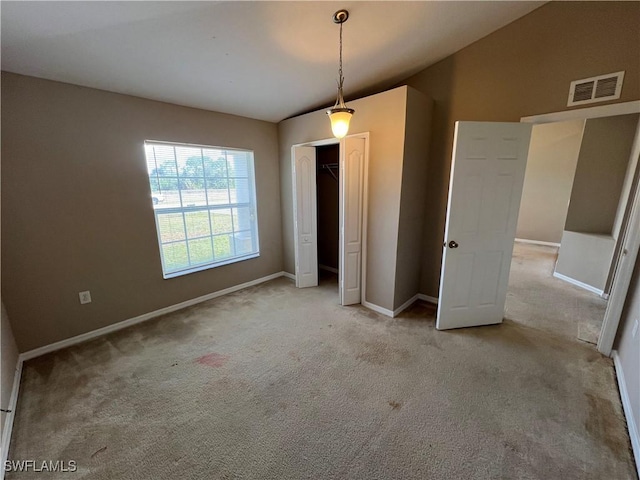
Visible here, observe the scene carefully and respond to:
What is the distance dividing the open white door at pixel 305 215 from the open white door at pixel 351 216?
0.78 meters

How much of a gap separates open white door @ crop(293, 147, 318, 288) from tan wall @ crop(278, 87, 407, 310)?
0.99 feet

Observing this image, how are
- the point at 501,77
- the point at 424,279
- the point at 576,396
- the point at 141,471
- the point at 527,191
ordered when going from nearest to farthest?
the point at 141,471 → the point at 576,396 → the point at 501,77 → the point at 424,279 → the point at 527,191

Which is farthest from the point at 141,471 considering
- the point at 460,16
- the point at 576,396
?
the point at 460,16

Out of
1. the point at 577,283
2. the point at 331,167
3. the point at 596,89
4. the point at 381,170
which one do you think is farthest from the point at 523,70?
the point at 577,283

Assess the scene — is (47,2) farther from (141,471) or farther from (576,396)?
(576,396)

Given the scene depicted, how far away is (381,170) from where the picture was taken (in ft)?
9.29

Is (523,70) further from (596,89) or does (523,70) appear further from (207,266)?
(207,266)

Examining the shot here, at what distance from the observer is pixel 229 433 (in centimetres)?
165

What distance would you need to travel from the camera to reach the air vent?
6.91ft

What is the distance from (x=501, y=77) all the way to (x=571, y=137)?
4.82 metres

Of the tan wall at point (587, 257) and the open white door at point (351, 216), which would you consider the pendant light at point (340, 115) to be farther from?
the tan wall at point (587, 257)

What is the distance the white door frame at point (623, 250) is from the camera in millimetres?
2088

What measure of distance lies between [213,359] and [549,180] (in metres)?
7.76

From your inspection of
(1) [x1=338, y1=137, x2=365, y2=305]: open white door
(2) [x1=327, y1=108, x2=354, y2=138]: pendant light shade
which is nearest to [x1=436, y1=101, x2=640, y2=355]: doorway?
(1) [x1=338, y1=137, x2=365, y2=305]: open white door
